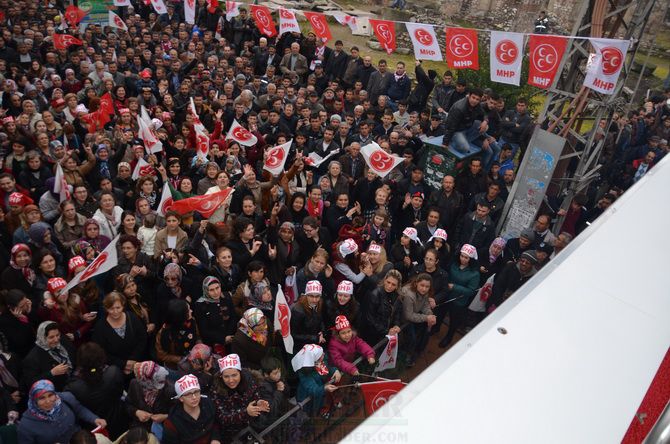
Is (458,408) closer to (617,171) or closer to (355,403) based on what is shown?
(355,403)

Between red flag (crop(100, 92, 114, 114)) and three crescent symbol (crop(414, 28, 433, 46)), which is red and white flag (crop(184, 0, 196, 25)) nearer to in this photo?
red flag (crop(100, 92, 114, 114))

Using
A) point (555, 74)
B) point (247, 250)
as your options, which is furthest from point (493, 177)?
point (247, 250)

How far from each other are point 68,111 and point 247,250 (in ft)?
19.1

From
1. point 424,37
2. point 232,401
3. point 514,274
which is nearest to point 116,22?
point 424,37

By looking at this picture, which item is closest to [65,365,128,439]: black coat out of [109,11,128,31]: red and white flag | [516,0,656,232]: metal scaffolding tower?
[516,0,656,232]: metal scaffolding tower

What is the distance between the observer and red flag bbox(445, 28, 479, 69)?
9578 mm

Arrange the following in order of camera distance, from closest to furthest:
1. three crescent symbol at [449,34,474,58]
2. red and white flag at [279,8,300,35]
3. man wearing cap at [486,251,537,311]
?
1. man wearing cap at [486,251,537,311]
2. three crescent symbol at [449,34,474,58]
3. red and white flag at [279,8,300,35]

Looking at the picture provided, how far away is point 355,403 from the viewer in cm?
557

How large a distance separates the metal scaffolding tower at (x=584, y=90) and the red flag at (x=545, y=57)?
6.1 inches

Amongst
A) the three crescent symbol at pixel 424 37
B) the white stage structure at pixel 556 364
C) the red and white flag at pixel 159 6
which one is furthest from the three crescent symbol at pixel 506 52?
the red and white flag at pixel 159 6

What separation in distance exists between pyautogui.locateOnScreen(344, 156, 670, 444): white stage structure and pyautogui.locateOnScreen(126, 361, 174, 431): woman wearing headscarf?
3.31 metres

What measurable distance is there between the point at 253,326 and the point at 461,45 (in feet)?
22.1

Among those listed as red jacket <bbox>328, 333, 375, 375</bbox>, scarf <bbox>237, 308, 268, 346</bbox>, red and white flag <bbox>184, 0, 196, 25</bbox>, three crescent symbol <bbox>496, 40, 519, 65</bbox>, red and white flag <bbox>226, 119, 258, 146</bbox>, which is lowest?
red jacket <bbox>328, 333, 375, 375</bbox>

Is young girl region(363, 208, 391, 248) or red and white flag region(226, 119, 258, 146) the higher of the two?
red and white flag region(226, 119, 258, 146)
